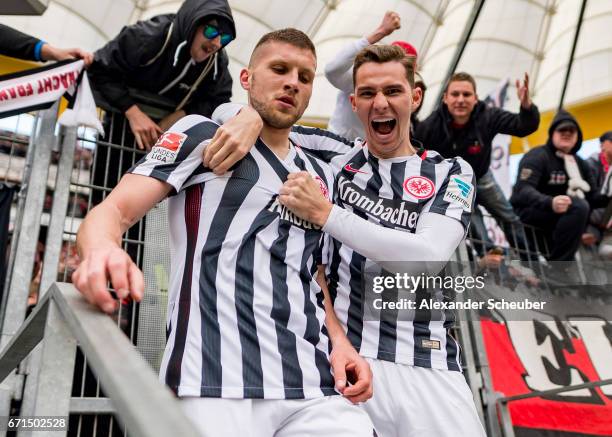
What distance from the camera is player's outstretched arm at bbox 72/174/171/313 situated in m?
1.02

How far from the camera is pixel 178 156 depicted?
1673 mm

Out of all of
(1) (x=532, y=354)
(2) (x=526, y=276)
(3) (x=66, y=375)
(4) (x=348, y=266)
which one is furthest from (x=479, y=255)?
(3) (x=66, y=375)

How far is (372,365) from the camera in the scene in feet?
6.51

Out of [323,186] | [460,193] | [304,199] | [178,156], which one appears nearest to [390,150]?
[460,193]

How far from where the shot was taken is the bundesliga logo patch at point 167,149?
1.65 metres

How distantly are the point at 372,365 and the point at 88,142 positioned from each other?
7.11 feet

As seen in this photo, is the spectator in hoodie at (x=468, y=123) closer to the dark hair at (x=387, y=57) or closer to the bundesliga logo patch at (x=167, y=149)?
the dark hair at (x=387, y=57)

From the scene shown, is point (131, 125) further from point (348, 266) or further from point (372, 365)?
point (372, 365)

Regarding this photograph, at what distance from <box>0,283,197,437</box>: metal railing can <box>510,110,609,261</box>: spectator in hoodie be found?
4.67 metres

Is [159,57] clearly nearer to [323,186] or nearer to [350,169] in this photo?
[350,169]

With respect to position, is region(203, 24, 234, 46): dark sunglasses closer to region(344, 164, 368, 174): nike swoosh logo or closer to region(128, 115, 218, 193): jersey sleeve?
region(344, 164, 368, 174): nike swoosh logo

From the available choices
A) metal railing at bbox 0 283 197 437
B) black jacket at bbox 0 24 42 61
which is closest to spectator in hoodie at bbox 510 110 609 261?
black jacket at bbox 0 24 42 61

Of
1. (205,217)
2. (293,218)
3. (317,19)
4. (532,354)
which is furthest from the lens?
(317,19)

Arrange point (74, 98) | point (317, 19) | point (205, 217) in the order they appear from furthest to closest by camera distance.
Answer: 1. point (317, 19)
2. point (74, 98)
3. point (205, 217)
